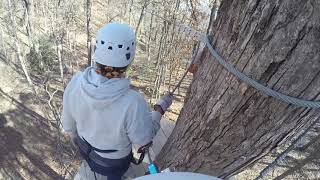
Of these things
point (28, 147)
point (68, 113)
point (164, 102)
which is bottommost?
point (28, 147)

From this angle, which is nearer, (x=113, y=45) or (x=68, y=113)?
(x=113, y=45)

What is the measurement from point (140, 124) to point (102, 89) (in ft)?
1.07

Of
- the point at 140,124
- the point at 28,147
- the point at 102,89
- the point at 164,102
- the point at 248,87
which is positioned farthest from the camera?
→ the point at 28,147

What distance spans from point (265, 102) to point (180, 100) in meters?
11.8

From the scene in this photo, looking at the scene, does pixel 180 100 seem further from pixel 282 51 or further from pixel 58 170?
pixel 282 51

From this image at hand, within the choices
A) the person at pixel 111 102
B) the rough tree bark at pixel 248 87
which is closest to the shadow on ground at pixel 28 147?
the person at pixel 111 102

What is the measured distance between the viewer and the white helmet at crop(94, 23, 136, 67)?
2.10m

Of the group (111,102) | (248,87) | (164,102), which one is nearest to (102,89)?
(111,102)

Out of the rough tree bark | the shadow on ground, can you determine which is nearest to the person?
the rough tree bark

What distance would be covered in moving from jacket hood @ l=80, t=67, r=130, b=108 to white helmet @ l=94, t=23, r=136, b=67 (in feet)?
0.32

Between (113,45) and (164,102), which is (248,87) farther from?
(164,102)

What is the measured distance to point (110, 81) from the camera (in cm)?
209

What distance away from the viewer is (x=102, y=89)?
6.79ft

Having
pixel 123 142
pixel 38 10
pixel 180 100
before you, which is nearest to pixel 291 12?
pixel 123 142
